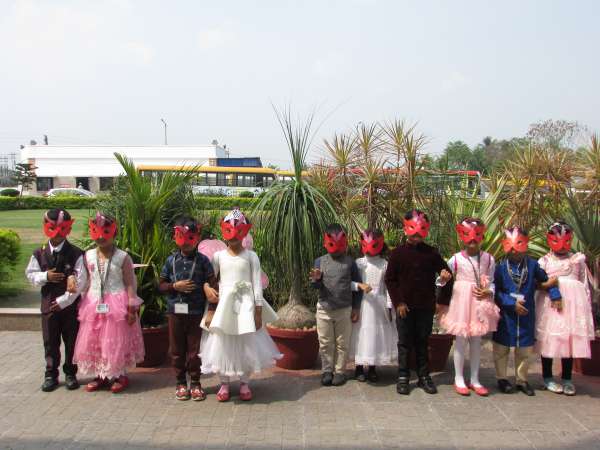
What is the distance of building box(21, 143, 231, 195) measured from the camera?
49.8m

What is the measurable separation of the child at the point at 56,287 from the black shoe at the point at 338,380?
2.42 meters

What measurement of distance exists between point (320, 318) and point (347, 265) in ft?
1.91

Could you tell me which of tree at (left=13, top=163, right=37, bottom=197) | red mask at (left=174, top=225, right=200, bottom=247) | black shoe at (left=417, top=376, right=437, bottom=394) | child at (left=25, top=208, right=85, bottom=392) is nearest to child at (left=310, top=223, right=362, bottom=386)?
black shoe at (left=417, top=376, right=437, bottom=394)

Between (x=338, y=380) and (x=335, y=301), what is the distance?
2.53 feet

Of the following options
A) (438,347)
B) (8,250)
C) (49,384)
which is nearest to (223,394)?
(49,384)

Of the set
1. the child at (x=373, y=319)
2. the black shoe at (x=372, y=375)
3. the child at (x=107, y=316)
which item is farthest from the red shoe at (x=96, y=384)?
the black shoe at (x=372, y=375)

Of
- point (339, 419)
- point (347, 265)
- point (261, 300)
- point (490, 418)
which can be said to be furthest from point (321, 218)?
point (490, 418)

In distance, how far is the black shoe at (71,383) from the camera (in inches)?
189

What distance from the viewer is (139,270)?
18.5ft

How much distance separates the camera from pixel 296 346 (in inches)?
211

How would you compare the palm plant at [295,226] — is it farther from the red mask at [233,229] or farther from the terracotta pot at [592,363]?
the terracotta pot at [592,363]

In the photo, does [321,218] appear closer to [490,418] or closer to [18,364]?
[490,418]

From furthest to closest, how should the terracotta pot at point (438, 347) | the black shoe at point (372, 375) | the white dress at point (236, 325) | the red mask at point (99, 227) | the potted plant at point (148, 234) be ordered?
the potted plant at point (148, 234) → the terracotta pot at point (438, 347) → the black shoe at point (372, 375) → the red mask at point (99, 227) → the white dress at point (236, 325)

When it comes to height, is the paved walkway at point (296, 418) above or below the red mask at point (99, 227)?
below
